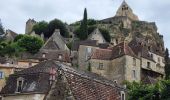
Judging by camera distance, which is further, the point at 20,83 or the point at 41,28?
the point at 41,28

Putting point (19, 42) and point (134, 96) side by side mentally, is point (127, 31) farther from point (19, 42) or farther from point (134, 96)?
point (134, 96)

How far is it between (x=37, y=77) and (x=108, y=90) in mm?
33116

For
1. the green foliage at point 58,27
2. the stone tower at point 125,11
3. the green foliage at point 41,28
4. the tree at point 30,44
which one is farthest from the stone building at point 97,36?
the stone tower at point 125,11

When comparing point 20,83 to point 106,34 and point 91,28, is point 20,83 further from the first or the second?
point 91,28

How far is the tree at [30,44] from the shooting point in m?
104

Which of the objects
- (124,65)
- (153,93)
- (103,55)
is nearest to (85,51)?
(103,55)

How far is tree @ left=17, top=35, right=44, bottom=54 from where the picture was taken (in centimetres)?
10378

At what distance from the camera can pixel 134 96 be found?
2394cm

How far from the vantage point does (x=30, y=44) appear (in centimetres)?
10462

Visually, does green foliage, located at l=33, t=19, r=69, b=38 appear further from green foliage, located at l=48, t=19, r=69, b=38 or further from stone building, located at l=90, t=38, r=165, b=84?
stone building, located at l=90, t=38, r=165, b=84

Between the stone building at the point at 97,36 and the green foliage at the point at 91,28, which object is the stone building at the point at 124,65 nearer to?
the stone building at the point at 97,36

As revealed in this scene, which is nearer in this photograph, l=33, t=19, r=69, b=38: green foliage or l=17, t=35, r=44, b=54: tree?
l=17, t=35, r=44, b=54: tree

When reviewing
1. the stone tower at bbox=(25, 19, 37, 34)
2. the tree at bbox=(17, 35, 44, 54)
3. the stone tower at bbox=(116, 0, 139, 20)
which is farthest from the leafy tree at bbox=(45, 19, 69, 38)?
the stone tower at bbox=(116, 0, 139, 20)

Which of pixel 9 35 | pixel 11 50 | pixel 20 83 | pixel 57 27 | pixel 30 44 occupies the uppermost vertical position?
pixel 57 27
